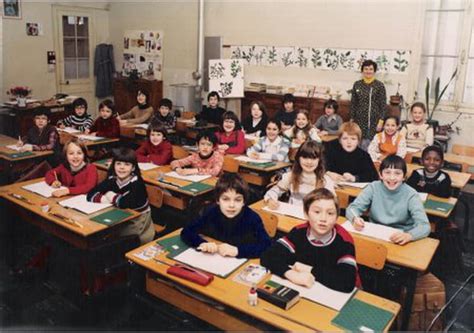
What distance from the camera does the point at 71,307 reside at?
310 centimetres

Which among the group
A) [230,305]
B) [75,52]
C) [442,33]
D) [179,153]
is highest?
[442,33]

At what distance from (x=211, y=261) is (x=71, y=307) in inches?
53.1

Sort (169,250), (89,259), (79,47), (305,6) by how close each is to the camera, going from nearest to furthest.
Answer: (169,250)
(89,259)
(305,6)
(79,47)

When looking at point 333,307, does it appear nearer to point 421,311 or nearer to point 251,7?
point 421,311

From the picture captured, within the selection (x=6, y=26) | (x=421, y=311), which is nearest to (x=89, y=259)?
(x=421, y=311)

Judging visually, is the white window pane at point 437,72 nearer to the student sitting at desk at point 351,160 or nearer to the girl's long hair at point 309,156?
the student sitting at desk at point 351,160

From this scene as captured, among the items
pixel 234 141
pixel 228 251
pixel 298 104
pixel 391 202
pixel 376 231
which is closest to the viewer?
pixel 228 251

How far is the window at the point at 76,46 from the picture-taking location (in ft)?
30.6

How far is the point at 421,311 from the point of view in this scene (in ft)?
8.54

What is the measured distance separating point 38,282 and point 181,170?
4.82 ft

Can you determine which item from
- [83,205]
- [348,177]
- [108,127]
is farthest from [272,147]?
[83,205]

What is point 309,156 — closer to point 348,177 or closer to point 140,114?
point 348,177

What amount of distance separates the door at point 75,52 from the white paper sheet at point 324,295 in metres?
8.49

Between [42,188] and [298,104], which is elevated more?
[298,104]
